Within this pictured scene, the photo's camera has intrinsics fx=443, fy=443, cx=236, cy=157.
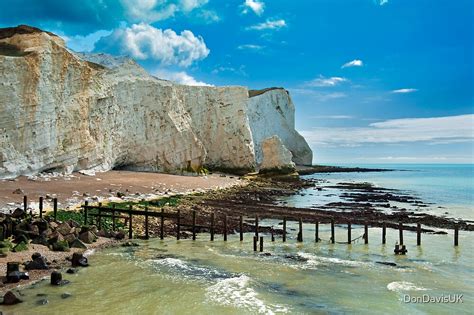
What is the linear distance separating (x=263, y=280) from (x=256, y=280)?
22cm

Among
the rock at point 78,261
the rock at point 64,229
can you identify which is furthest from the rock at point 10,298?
the rock at point 64,229

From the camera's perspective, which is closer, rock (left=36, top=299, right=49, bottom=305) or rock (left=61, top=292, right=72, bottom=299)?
rock (left=36, top=299, right=49, bottom=305)

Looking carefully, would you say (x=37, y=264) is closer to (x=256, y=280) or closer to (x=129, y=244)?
(x=129, y=244)

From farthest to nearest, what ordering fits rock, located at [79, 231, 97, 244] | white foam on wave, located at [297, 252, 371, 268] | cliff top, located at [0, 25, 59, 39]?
cliff top, located at [0, 25, 59, 39] < rock, located at [79, 231, 97, 244] < white foam on wave, located at [297, 252, 371, 268]

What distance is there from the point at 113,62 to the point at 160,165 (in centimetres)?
1235

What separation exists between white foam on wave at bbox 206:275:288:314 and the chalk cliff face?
19979 mm

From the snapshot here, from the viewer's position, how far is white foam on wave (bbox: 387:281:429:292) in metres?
13.1

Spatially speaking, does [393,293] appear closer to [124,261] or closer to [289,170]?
[124,261]

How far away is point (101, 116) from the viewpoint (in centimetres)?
3862

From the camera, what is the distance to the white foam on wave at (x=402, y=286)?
1308 centimetres

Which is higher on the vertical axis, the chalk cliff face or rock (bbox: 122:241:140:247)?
the chalk cliff face

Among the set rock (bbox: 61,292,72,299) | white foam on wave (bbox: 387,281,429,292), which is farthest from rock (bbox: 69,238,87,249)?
white foam on wave (bbox: 387,281,429,292)

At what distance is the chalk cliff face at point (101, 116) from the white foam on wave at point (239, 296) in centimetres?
1998

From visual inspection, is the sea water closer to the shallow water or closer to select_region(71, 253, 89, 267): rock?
the shallow water
